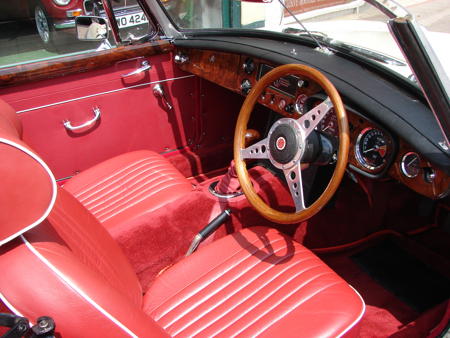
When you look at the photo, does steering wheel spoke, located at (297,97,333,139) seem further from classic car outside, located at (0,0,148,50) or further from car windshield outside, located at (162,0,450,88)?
classic car outside, located at (0,0,148,50)

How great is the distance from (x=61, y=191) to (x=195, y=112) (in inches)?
55.9

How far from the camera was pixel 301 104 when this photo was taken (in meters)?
1.64

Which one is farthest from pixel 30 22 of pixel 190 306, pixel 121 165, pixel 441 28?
pixel 441 28

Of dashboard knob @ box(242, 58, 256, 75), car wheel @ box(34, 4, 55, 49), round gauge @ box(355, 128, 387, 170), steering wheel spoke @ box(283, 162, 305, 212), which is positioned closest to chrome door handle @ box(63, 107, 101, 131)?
car wheel @ box(34, 4, 55, 49)

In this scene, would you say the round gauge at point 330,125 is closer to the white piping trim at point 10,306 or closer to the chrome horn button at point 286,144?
the chrome horn button at point 286,144

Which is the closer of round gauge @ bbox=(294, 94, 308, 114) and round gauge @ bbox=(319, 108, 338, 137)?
round gauge @ bbox=(319, 108, 338, 137)

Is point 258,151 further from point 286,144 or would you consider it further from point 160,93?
point 160,93

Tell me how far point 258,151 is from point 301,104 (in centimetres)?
31

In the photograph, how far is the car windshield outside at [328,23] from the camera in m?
1.54

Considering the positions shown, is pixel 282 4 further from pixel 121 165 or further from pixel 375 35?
pixel 121 165

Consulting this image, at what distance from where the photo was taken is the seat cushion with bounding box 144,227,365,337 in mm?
1201

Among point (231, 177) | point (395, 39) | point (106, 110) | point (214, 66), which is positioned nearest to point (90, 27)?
point (106, 110)

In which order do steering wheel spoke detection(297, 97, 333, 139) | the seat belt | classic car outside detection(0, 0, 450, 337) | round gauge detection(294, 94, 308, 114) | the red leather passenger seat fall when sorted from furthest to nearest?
the red leather passenger seat, round gauge detection(294, 94, 308, 114), steering wheel spoke detection(297, 97, 333, 139), classic car outside detection(0, 0, 450, 337), the seat belt

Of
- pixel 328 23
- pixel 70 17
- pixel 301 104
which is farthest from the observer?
pixel 70 17
